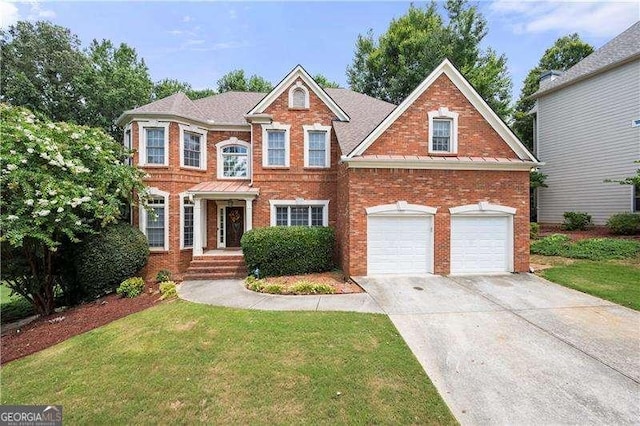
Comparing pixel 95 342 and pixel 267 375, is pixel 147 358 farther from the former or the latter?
pixel 267 375

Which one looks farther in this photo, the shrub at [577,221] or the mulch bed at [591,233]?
the shrub at [577,221]

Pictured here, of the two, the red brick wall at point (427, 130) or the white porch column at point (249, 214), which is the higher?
the red brick wall at point (427, 130)

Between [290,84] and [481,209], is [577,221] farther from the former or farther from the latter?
[290,84]

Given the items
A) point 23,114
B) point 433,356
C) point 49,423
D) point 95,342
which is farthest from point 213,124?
point 433,356

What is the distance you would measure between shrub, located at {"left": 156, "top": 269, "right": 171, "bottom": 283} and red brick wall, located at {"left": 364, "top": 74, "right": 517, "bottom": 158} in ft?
31.3

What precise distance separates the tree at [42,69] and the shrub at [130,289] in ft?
56.4

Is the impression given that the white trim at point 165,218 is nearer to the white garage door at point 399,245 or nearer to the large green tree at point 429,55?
the white garage door at point 399,245

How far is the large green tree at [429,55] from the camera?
22.1m

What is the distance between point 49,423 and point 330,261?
855 cm

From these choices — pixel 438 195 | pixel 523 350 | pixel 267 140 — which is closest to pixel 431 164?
pixel 438 195

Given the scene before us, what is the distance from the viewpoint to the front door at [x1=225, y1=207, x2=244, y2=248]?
1398cm

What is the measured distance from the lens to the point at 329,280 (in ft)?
32.4

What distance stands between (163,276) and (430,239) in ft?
34.2

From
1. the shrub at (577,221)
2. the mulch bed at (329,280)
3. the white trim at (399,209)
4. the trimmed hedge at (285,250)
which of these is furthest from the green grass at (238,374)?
the shrub at (577,221)
